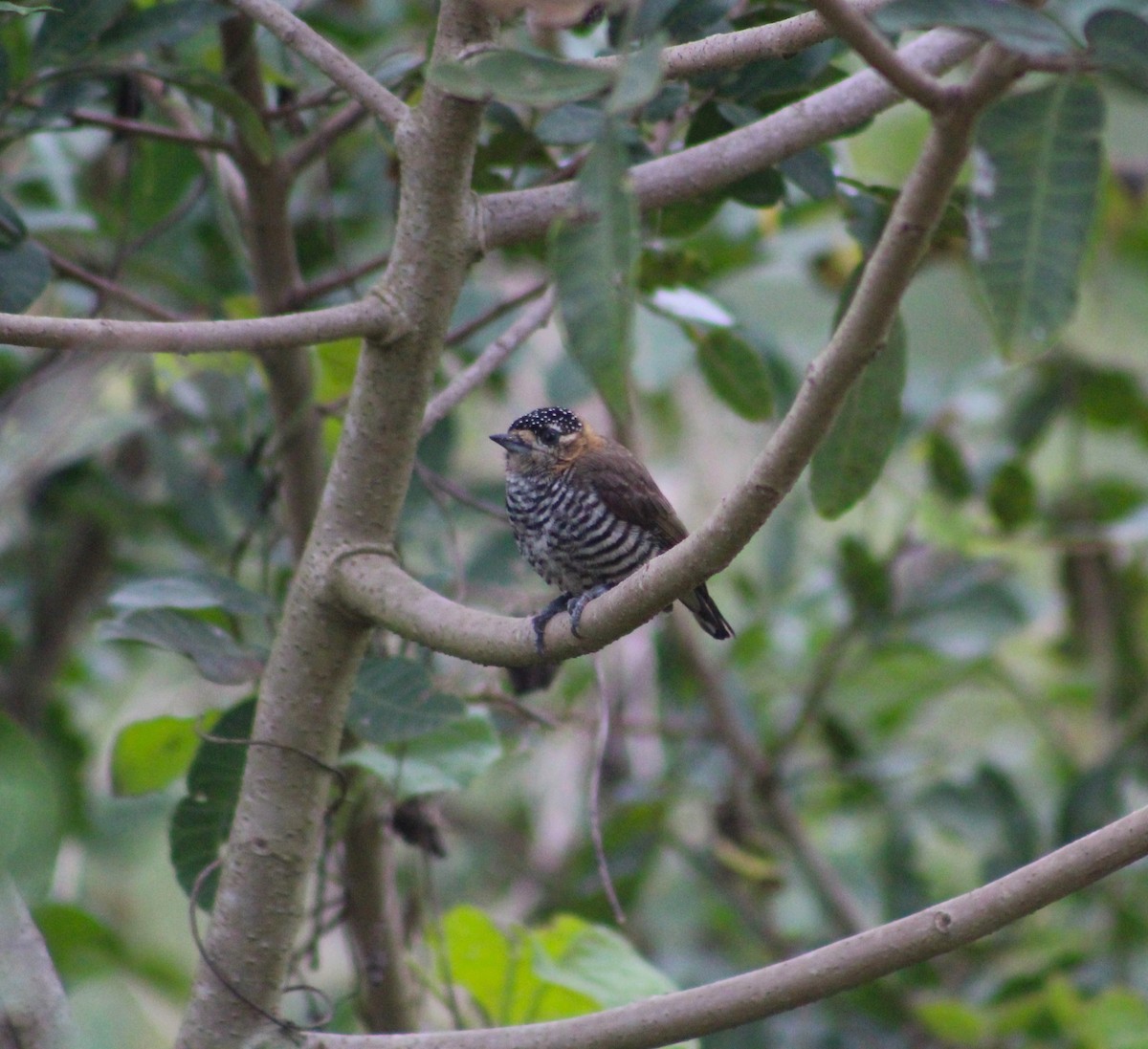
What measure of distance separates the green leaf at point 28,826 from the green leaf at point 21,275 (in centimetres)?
75

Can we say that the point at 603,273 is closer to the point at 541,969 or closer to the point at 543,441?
the point at 541,969

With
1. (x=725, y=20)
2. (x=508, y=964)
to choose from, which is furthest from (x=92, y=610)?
(x=725, y=20)

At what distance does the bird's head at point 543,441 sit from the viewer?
3232 millimetres

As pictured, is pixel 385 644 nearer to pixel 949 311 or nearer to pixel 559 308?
pixel 559 308

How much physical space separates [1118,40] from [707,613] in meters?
2.03

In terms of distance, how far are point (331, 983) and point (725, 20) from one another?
3816mm

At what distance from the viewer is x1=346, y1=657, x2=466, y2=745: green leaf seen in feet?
7.54

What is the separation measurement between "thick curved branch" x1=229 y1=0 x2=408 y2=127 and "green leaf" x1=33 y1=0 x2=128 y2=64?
23.7 inches

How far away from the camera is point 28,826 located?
2082mm

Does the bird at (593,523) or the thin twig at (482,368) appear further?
the bird at (593,523)

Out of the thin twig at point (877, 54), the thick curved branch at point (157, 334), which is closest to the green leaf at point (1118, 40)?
the thin twig at point (877, 54)

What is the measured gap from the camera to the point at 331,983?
4988 millimetres

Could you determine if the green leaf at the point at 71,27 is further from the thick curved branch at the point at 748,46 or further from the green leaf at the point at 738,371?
the green leaf at the point at 738,371

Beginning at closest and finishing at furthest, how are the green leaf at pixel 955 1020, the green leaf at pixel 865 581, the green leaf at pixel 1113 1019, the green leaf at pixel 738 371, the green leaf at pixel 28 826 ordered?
the green leaf at pixel 28 826
the green leaf at pixel 738 371
the green leaf at pixel 1113 1019
the green leaf at pixel 955 1020
the green leaf at pixel 865 581
